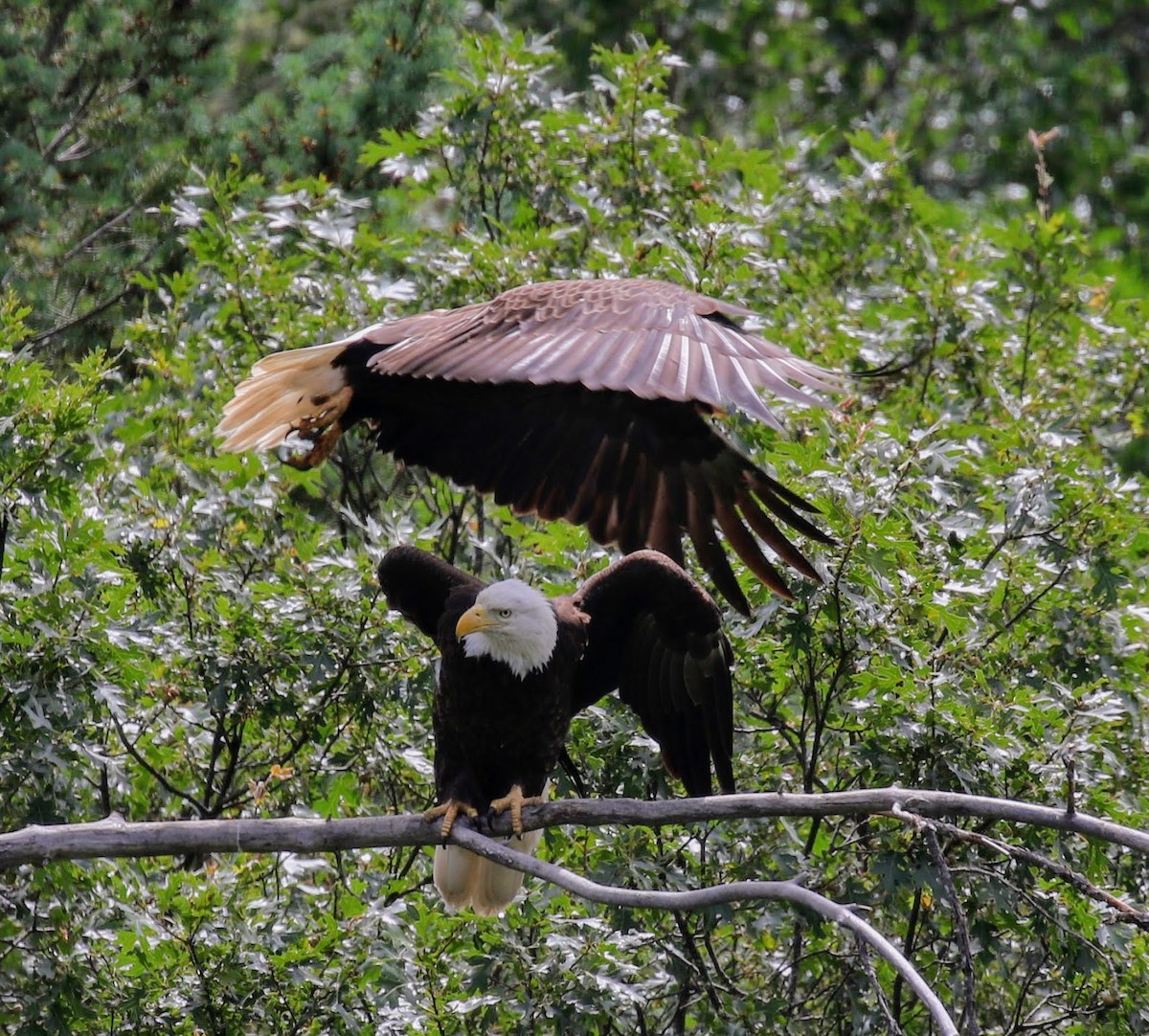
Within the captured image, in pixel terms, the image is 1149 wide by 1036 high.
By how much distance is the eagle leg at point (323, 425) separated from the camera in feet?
15.3

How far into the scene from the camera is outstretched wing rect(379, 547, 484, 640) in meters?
4.65

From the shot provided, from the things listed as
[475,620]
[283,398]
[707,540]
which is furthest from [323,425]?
[707,540]

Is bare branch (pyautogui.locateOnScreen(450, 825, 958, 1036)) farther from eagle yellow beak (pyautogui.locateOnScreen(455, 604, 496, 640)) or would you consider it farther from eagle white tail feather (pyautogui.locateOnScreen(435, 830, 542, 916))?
eagle white tail feather (pyautogui.locateOnScreen(435, 830, 542, 916))

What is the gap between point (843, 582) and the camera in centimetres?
443

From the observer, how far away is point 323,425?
4703 mm

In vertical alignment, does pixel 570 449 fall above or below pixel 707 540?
above

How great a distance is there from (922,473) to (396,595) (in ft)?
4.75

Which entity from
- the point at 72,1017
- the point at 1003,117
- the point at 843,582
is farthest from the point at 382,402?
the point at 1003,117

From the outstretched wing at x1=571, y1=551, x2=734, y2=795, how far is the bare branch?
3.55 feet

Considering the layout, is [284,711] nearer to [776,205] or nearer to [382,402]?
[382,402]

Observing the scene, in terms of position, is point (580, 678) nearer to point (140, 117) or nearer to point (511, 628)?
point (511, 628)

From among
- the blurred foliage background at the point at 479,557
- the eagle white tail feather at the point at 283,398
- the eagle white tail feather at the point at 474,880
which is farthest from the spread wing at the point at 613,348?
the eagle white tail feather at the point at 474,880

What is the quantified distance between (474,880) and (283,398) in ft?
4.62

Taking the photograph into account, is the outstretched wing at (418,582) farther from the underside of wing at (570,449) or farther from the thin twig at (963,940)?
the thin twig at (963,940)
